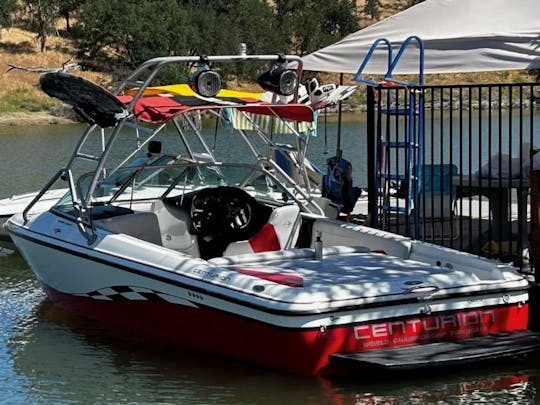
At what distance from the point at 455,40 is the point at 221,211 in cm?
265

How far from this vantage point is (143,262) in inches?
337

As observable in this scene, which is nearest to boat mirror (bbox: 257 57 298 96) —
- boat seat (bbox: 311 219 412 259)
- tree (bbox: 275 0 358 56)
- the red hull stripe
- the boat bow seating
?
boat seat (bbox: 311 219 412 259)

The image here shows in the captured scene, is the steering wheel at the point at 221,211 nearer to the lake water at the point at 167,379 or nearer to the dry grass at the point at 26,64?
the lake water at the point at 167,379

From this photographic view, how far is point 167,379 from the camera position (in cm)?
815

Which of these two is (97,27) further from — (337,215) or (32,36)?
(337,215)

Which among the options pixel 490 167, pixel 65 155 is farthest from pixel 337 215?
pixel 65 155

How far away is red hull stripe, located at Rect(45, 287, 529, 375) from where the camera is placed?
24.6 feet

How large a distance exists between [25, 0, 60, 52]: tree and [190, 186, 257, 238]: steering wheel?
5570 cm

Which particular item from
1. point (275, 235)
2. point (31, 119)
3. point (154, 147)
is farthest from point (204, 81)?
point (31, 119)

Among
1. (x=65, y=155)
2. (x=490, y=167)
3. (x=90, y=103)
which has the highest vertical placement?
(x=90, y=103)

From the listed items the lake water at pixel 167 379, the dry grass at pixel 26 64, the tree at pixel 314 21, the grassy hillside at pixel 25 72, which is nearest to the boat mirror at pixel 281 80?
the lake water at pixel 167 379

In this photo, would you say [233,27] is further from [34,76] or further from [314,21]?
[34,76]

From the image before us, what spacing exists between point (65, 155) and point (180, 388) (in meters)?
20.9

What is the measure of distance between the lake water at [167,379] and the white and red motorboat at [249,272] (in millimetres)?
152
